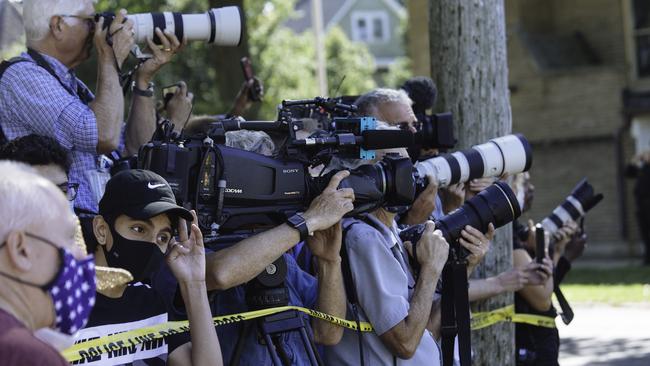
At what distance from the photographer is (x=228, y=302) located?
14.8ft

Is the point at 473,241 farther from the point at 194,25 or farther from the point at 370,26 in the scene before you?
the point at 370,26

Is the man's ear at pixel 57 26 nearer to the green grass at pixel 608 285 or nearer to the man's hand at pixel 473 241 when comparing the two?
the man's hand at pixel 473 241

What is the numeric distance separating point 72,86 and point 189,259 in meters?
1.55

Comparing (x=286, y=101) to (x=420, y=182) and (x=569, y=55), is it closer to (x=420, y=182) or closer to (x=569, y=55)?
(x=420, y=182)

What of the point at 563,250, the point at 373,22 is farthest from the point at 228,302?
the point at 373,22

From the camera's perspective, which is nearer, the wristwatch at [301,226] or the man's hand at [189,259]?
the man's hand at [189,259]

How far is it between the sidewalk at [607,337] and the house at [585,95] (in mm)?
8280

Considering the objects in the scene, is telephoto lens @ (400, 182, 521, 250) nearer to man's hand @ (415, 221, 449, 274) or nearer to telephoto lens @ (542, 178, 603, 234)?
man's hand @ (415, 221, 449, 274)

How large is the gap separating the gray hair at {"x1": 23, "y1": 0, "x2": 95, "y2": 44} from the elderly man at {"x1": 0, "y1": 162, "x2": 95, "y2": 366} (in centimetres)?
247

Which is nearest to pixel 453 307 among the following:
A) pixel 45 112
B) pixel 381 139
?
pixel 381 139

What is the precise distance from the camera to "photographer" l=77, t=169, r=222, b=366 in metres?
3.81

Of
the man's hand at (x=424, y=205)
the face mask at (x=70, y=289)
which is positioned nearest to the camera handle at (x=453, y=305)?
the man's hand at (x=424, y=205)

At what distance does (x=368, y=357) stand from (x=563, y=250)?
9.00 feet

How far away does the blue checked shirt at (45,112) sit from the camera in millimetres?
4652
